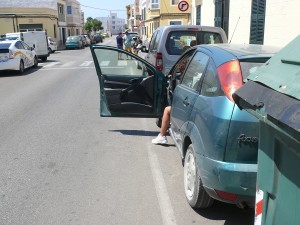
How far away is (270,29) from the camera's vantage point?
35.8 ft

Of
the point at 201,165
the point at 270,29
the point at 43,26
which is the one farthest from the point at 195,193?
the point at 43,26

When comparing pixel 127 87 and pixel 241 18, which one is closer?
pixel 127 87

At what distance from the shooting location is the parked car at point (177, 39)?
28.3ft

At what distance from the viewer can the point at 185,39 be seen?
28.8 feet

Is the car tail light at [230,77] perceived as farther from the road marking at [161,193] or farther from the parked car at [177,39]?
the parked car at [177,39]

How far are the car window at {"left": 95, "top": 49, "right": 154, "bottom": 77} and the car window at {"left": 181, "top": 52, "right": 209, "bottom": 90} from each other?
1704 mm

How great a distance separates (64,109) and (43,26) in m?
41.0

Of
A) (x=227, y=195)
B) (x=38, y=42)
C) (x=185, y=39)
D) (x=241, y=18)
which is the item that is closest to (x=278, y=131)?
(x=227, y=195)

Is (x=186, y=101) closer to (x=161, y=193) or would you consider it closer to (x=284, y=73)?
(x=161, y=193)

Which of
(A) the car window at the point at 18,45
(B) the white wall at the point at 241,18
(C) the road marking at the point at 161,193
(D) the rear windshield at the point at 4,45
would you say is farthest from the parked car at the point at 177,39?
(A) the car window at the point at 18,45

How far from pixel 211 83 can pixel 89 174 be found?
209cm

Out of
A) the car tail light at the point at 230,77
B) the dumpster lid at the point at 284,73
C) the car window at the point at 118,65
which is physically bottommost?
the car window at the point at 118,65

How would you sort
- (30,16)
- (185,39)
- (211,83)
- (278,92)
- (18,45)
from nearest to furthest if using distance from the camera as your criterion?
1. (278,92)
2. (211,83)
3. (185,39)
4. (18,45)
5. (30,16)

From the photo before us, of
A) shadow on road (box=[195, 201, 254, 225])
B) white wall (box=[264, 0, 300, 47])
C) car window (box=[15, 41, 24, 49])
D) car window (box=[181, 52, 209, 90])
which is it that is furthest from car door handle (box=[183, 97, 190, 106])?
car window (box=[15, 41, 24, 49])
